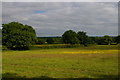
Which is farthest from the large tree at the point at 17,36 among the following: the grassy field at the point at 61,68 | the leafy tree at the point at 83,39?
the leafy tree at the point at 83,39

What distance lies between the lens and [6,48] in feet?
198

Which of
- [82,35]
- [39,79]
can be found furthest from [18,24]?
[39,79]

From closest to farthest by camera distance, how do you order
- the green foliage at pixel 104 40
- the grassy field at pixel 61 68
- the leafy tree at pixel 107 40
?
the grassy field at pixel 61 68 → the leafy tree at pixel 107 40 → the green foliage at pixel 104 40

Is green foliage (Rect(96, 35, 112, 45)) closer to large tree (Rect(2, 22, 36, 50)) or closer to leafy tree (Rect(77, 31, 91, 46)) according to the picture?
leafy tree (Rect(77, 31, 91, 46))

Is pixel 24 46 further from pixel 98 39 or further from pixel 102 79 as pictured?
pixel 98 39

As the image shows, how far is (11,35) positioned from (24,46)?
688cm

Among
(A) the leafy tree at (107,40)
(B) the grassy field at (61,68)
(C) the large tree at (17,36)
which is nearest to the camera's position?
(B) the grassy field at (61,68)

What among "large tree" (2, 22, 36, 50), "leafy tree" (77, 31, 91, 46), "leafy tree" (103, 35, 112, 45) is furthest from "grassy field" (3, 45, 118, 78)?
"leafy tree" (103, 35, 112, 45)

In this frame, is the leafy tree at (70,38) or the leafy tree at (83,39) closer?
the leafy tree at (70,38)

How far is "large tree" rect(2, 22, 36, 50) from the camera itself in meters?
60.2

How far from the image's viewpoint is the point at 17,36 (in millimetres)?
60562

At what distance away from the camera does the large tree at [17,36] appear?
198ft

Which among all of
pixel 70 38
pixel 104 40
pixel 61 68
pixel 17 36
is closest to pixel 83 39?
pixel 70 38

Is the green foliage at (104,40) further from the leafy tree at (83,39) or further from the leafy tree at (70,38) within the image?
the leafy tree at (70,38)
